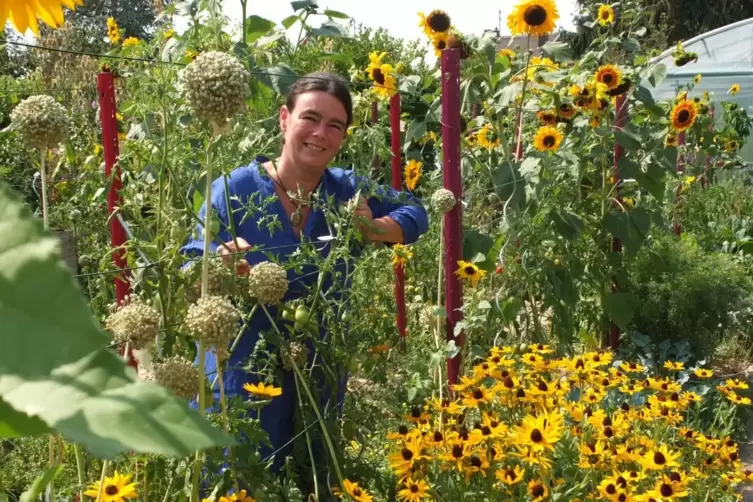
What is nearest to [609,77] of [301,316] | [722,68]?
[301,316]

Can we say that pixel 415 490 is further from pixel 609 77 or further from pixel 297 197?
pixel 609 77

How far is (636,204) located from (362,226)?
2008mm

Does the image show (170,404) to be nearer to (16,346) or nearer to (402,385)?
(16,346)

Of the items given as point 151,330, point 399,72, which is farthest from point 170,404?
point 399,72

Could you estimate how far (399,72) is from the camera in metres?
3.56

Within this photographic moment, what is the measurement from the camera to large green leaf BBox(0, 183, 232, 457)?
0.15 metres

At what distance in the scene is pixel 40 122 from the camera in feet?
2.93

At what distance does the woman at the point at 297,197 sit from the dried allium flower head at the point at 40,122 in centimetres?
93

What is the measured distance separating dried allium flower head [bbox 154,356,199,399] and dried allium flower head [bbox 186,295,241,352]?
0.07 m

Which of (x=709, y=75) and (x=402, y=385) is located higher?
Answer: (x=709, y=75)

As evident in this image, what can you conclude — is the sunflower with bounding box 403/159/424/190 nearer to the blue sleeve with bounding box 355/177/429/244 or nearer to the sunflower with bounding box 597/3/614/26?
the sunflower with bounding box 597/3/614/26

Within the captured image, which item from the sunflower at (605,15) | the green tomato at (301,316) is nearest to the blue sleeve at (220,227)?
the green tomato at (301,316)

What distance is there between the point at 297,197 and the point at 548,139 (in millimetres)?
1220

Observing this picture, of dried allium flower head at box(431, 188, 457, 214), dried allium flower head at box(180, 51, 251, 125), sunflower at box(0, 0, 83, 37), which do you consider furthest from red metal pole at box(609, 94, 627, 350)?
sunflower at box(0, 0, 83, 37)
